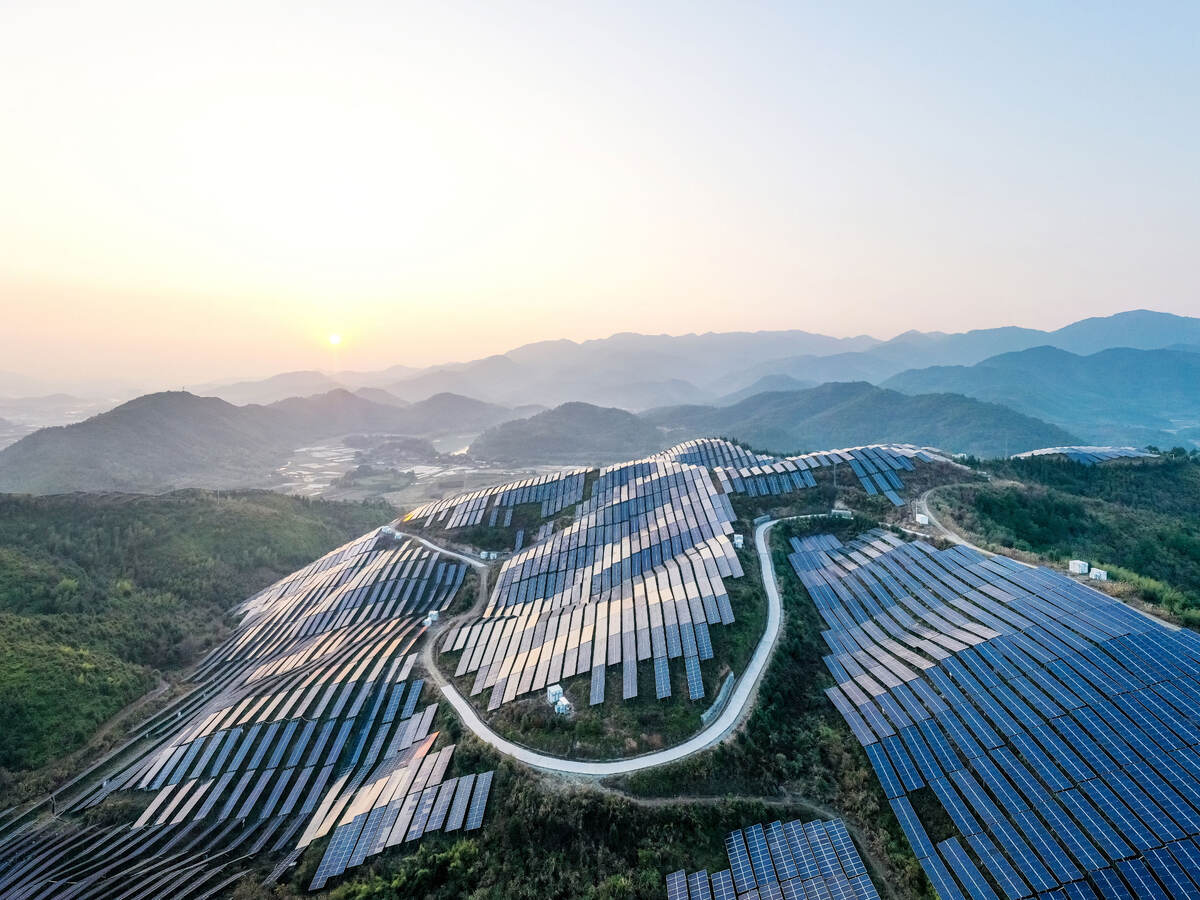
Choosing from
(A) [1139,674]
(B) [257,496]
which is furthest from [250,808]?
(B) [257,496]

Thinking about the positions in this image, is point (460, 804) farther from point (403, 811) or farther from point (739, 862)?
point (739, 862)

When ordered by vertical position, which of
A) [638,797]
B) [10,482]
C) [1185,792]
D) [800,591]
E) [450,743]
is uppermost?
[1185,792]

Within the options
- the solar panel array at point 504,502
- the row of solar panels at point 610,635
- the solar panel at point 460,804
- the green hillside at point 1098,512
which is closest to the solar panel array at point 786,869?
the row of solar panels at point 610,635

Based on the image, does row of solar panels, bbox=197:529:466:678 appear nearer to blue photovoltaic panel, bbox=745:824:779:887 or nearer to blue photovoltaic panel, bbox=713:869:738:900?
blue photovoltaic panel, bbox=745:824:779:887

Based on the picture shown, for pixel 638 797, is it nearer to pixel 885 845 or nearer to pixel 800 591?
pixel 885 845

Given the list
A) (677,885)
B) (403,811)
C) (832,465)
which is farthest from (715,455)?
(677,885)

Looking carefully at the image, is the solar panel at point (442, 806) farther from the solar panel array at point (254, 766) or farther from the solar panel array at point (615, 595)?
the solar panel array at point (615, 595)

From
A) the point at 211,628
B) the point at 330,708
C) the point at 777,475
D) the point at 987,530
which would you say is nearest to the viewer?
the point at 330,708
